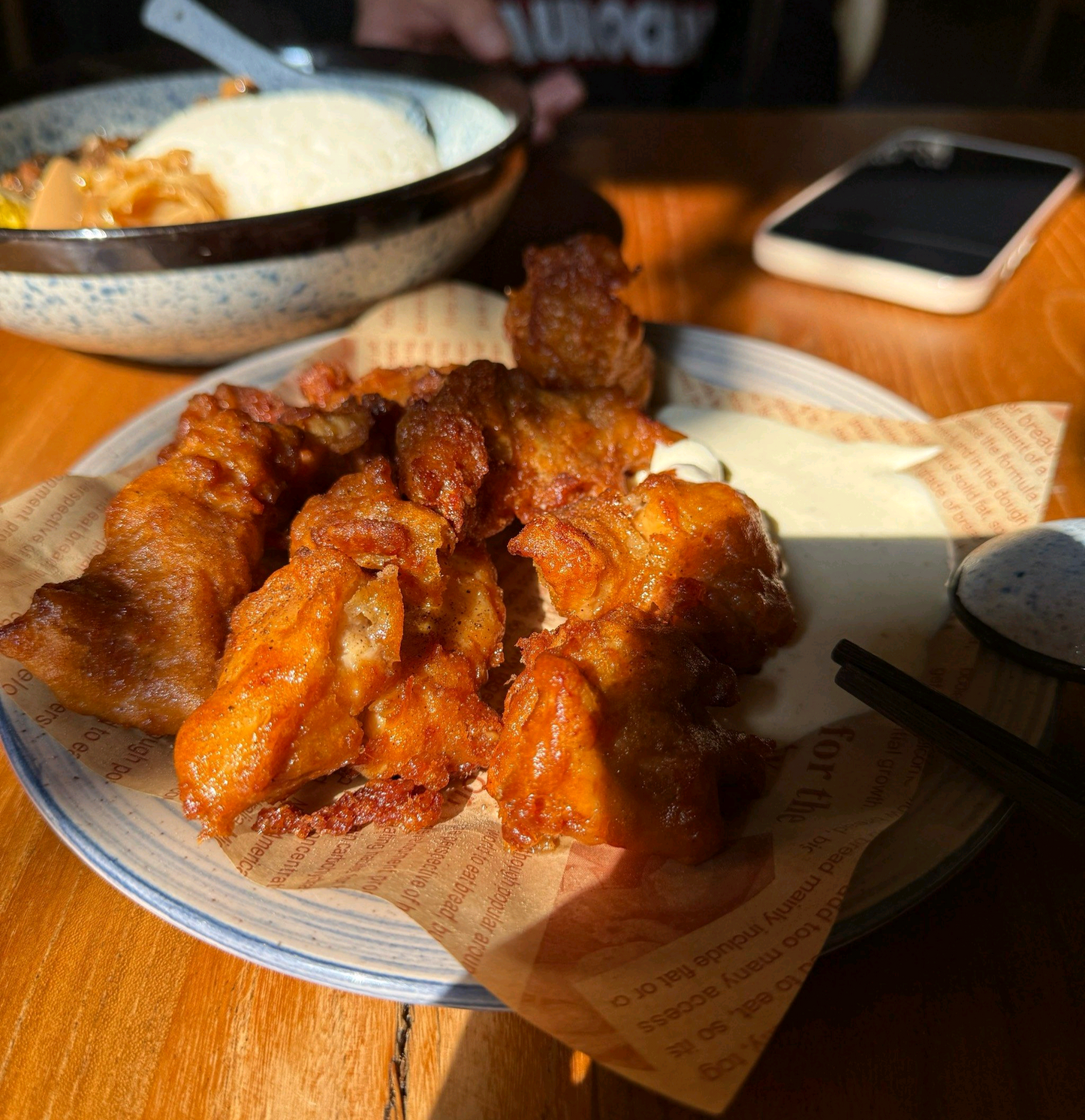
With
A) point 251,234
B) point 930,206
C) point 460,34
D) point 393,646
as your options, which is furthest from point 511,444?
point 460,34

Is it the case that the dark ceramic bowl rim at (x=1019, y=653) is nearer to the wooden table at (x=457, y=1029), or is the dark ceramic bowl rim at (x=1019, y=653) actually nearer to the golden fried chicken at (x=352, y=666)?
the wooden table at (x=457, y=1029)

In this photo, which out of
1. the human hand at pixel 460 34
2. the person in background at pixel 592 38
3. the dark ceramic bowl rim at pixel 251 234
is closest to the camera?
the dark ceramic bowl rim at pixel 251 234

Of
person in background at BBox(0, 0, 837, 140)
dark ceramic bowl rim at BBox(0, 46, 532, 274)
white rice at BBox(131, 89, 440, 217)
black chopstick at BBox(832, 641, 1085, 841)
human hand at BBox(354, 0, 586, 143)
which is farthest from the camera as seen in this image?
person in background at BBox(0, 0, 837, 140)

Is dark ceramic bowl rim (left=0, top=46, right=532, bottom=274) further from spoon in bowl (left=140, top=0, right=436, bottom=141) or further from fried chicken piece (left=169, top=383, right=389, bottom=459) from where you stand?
spoon in bowl (left=140, top=0, right=436, bottom=141)

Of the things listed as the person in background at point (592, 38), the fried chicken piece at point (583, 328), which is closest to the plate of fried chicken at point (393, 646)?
the fried chicken piece at point (583, 328)

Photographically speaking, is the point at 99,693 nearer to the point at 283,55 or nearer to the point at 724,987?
the point at 724,987

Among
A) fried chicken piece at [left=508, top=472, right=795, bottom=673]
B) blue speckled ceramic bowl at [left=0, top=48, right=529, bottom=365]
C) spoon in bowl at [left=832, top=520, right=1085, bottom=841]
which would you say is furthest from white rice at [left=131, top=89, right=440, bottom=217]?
spoon in bowl at [left=832, top=520, right=1085, bottom=841]
